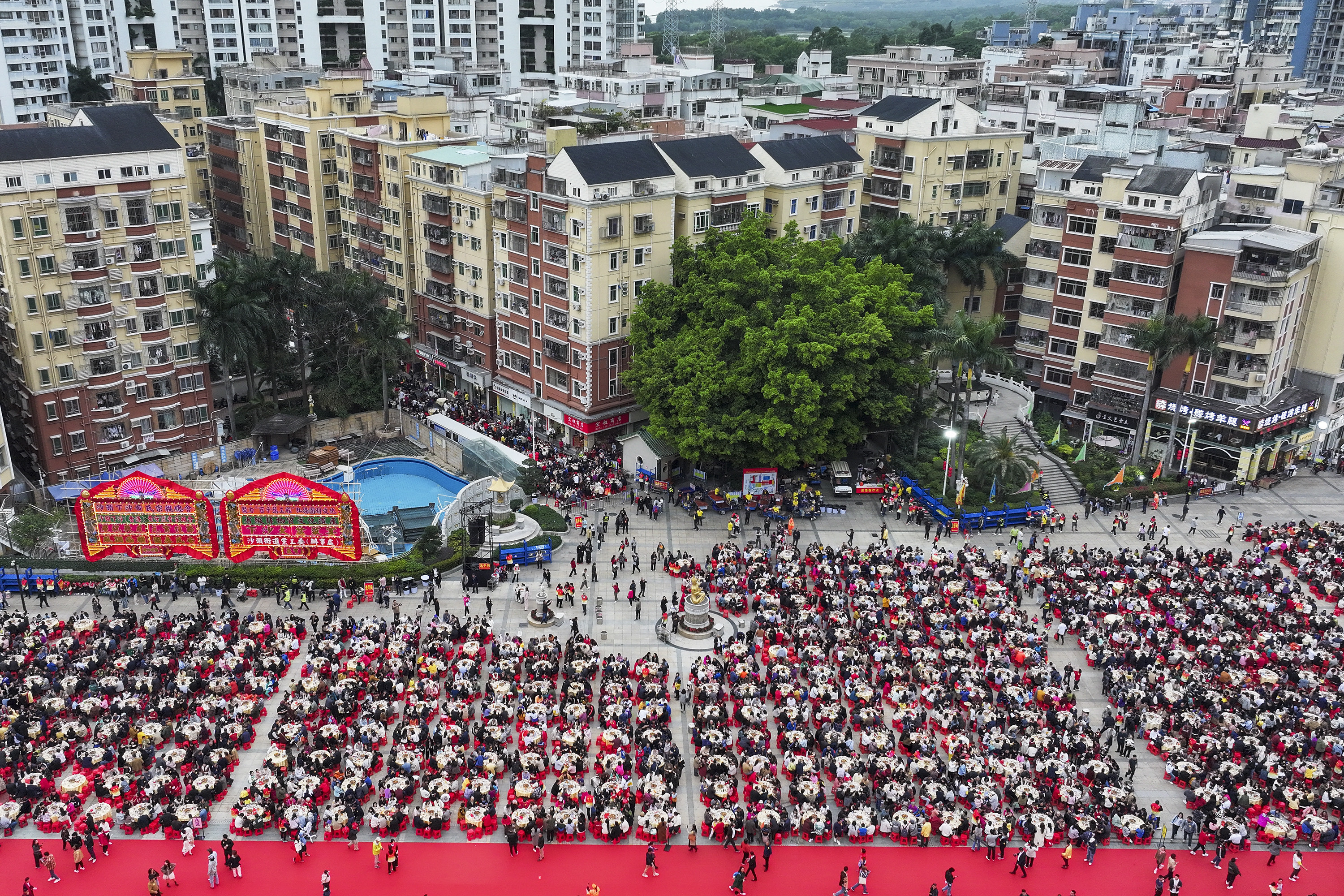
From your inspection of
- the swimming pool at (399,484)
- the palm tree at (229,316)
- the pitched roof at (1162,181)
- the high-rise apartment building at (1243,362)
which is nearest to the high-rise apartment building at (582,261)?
the swimming pool at (399,484)

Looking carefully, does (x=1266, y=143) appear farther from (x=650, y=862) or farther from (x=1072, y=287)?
(x=650, y=862)

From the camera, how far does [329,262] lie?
89.9 metres

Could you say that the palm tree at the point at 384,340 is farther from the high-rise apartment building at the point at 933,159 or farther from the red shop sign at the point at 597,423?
the high-rise apartment building at the point at 933,159

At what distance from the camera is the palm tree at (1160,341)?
65938 mm

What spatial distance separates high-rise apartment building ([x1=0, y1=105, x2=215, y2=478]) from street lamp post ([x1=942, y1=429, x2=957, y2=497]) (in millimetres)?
45189

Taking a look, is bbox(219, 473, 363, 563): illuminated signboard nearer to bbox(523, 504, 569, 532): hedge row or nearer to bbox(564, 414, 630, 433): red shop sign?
bbox(523, 504, 569, 532): hedge row

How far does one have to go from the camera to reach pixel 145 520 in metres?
55.5

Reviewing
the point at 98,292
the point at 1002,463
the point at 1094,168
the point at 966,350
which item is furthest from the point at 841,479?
the point at 98,292

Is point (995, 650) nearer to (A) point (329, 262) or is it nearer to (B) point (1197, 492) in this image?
(B) point (1197, 492)

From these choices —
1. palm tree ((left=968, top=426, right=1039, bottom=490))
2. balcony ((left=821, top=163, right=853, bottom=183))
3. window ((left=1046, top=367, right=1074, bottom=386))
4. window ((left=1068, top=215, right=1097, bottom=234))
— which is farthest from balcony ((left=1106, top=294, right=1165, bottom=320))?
balcony ((left=821, top=163, right=853, bottom=183))

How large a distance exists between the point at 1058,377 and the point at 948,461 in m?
17.8

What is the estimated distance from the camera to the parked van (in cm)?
6738

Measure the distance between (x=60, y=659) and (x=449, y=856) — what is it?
2093 cm

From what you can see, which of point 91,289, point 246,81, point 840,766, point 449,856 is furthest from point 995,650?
point 246,81
